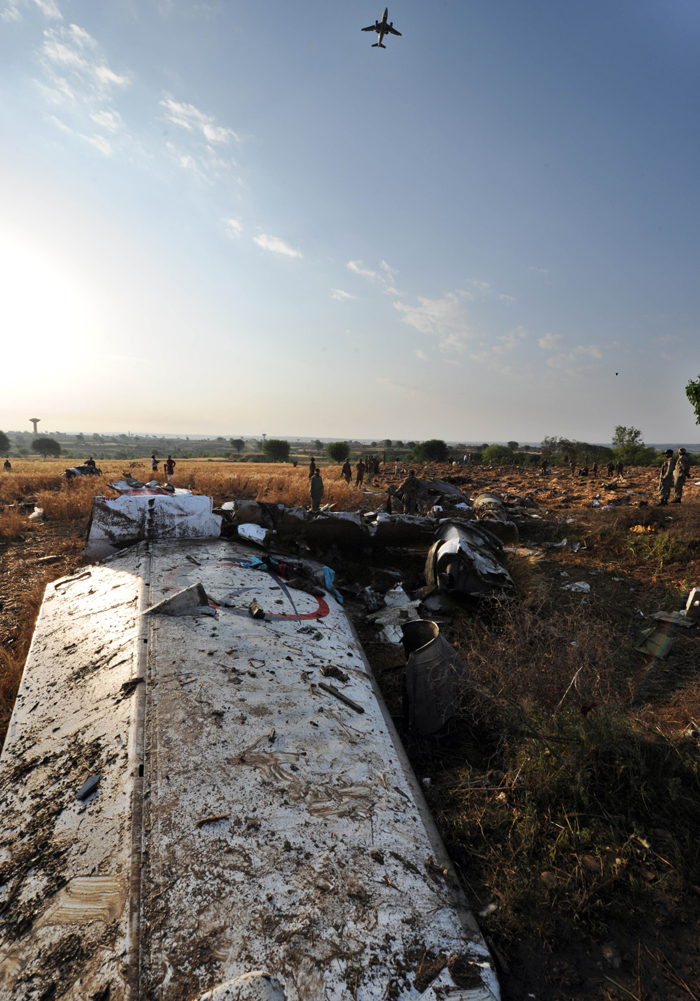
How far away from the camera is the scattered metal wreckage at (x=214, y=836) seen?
52.2 inches

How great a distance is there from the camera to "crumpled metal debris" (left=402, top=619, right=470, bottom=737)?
129 inches

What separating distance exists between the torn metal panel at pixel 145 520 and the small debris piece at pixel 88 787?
3.90 metres

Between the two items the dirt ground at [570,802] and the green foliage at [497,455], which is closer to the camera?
the dirt ground at [570,802]

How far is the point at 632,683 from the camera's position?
4242mm

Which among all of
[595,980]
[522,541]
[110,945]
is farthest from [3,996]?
[522,541]

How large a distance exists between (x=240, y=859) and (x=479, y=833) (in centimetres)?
141

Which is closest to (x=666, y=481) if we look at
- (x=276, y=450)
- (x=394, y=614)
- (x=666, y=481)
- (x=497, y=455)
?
(x=666, y=481)

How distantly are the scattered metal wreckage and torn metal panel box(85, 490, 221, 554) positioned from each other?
2.62 m

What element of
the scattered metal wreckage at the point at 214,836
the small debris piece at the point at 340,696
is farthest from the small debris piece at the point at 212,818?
the small debris piece at the point at 340,696

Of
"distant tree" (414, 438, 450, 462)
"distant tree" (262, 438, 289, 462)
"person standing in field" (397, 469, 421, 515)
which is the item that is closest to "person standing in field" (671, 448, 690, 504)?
"person standing in field" (397, 469, 421, 515)

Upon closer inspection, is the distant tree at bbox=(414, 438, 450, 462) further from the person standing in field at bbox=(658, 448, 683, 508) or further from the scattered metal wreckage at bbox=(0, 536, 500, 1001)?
the scattered metal wreckage at bbox=(0, 536, 500, 1001)

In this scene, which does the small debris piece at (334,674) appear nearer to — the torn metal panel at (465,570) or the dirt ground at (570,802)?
the dirt ground at (570,802)

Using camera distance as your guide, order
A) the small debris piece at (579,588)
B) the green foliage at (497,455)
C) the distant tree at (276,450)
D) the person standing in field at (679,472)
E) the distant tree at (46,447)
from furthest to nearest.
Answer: the distant tree at (46,447) → the distant tree at (276,450) → the green foliage at (497,455) → the person standing in field at (679,472) → the small debris piece at (579,588)

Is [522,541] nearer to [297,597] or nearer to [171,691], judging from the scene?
[297,597]
